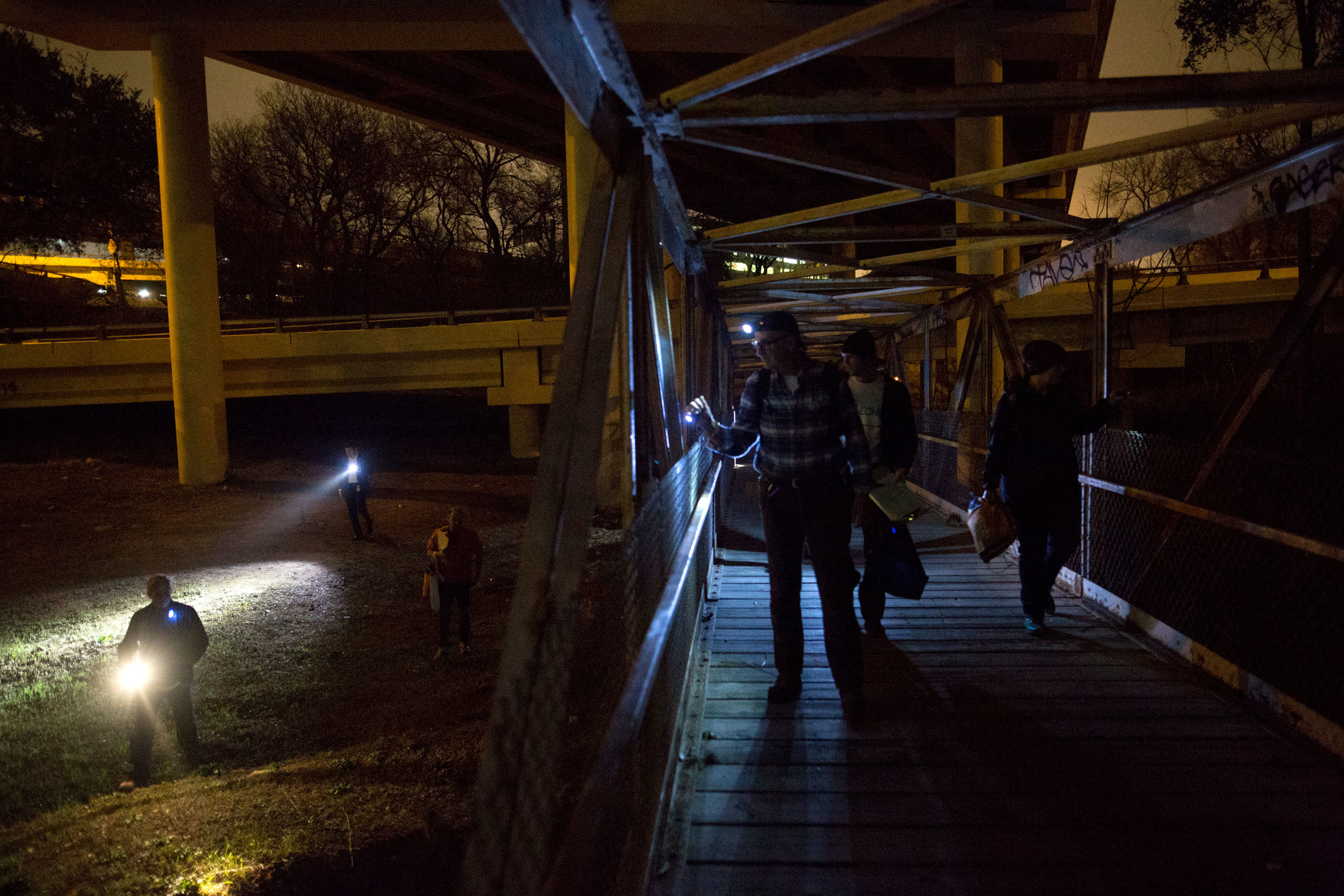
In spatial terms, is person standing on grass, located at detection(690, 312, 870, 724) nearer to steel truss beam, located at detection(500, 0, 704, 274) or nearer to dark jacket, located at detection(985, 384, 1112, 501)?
steel truss beam, located at detection(500, 0, 704, 274)

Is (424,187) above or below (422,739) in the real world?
above

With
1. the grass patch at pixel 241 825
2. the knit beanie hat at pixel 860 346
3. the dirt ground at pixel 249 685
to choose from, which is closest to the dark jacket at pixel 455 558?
the dirt ground at pixel 249 685

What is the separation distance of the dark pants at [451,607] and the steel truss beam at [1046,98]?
6940mm

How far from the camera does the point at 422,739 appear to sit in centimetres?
772

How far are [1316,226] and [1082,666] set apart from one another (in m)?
28.2

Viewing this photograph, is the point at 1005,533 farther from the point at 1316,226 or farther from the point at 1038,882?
the point at 1316,226

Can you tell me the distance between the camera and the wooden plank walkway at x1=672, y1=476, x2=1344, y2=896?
279cm

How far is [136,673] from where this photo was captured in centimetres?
712

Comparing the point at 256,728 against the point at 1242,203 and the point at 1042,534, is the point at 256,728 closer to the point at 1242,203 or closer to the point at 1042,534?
the point at 1042,534

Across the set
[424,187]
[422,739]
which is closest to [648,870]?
[422,739]

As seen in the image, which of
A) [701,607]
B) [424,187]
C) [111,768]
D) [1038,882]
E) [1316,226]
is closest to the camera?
[1038,882]

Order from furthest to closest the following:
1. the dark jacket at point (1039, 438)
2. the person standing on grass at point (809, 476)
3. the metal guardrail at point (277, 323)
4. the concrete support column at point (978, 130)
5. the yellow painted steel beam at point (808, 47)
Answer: the metal guardrail at point (277, 323)
the concrete support column at point (978, 130)
the dark jacket at point (1039, 438)
the person standing on grass at point (809, 476)
the yellow painted steel beam at point (808, 47)

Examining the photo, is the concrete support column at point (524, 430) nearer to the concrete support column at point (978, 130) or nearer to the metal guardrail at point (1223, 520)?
the concrete support column at point (978, 130)

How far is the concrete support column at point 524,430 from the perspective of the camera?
26.6 meters
